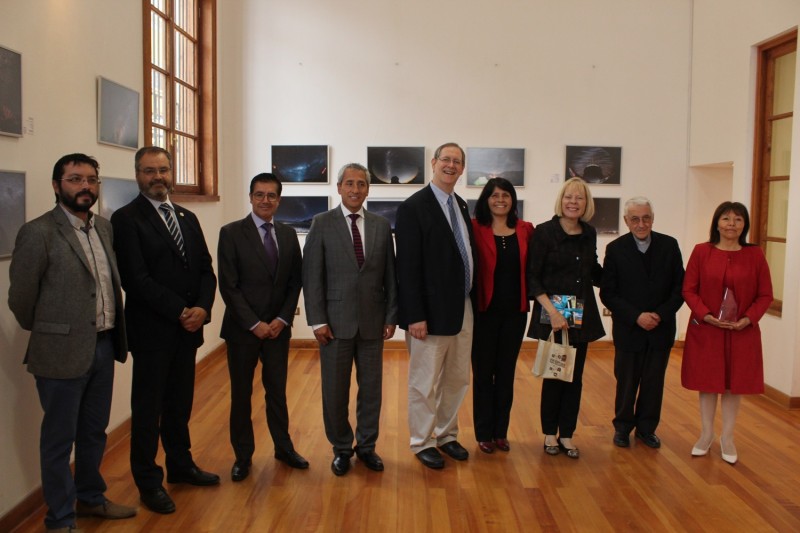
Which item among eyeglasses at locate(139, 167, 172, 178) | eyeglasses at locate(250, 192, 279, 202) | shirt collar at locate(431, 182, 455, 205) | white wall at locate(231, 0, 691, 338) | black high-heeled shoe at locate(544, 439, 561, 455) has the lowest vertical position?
black high-heeled shoe at locate(544, 439, 561, 455)

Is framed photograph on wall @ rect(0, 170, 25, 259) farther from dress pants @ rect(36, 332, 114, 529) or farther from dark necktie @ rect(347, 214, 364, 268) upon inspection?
dark necktie @ rect(347, 214, 364, 268)

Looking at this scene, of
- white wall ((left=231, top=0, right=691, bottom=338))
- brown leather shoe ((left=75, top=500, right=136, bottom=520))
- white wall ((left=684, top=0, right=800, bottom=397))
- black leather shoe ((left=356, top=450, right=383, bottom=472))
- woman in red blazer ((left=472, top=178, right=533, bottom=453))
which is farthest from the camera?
white wall ((left=231, top=0, right=691, bottom=338))

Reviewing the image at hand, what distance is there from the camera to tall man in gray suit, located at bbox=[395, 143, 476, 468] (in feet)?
14.0

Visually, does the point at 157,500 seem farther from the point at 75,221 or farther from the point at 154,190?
the point at 154,190

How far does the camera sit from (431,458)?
4.43 metres

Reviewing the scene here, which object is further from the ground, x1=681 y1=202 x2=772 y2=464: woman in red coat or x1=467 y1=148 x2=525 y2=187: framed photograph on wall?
x1=467 y1=148 x2=525 y2=187: framed photograph on wall

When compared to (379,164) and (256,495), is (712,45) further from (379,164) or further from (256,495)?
(256,495)

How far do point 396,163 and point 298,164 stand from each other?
3.77 feet

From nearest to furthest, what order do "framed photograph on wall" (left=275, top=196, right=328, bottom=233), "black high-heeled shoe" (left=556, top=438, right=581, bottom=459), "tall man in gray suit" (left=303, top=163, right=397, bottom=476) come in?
"tall man in gray suit" (left=303, top=163, right=397, bottom=476) → "black high-heeled shoe" (left=556, top=438, right=581, bottom=459) → "framed photograph on wall" (left=275, top=196, right=328, bottom=233)

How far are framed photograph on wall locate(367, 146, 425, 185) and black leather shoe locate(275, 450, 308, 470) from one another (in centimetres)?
436

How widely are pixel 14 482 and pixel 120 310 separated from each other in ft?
3.38

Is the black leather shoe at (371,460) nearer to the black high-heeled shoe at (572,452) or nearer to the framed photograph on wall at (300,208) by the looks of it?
the black high-heeled shoe at (572,452)

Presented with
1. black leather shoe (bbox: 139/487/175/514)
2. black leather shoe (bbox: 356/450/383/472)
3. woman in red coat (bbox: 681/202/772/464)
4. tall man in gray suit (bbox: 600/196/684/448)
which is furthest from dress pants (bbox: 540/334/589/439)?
black leather shoe (bbox: 139/487/175/514)

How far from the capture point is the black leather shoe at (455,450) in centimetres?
454
